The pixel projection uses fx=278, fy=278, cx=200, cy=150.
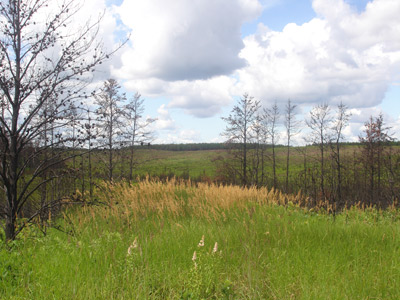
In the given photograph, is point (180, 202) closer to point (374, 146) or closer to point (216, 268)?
point (216, 268)

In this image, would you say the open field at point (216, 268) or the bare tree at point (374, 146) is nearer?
the open field at point (216, 268)

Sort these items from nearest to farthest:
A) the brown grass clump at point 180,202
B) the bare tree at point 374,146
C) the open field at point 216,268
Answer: the open field at point 216,268
the brown grass clump at point 180,202
the bare tree at point 374,146

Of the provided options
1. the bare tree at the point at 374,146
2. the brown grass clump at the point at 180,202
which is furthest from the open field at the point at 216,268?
the bare tree at the point at 374,146

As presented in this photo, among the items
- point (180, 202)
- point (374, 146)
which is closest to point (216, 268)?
point (180, 202)

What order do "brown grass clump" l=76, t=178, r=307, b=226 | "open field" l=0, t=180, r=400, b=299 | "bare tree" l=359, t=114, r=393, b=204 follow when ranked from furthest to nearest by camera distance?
"bare tree" l=359, t=114, r=393, b=204
"brown grass clump" l=76, t=178, r=307, b=226
"open field" l=0, t=180, r=400, b=299

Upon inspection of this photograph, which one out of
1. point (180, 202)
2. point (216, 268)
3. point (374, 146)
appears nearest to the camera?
point (216, 268)

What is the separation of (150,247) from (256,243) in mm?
1659

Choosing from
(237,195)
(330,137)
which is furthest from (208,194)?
(330,137)

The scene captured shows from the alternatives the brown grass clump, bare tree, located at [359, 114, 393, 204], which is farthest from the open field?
bare tree, located at [359, 114, 393, 204]

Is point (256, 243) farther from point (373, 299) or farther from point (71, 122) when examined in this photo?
point (71, 122)

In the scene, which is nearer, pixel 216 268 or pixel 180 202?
pixel 216 268

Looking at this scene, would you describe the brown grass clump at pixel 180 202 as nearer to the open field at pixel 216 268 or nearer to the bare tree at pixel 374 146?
the open field at pixel 216 268

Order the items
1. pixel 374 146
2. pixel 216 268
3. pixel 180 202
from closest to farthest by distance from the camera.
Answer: pixel 216 268 → pixel 180 202 → pixel 374 146

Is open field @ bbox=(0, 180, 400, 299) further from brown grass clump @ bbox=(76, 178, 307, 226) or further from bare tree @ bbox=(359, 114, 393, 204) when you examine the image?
bare tree @ bbox=(359, 114, 393, 204)
